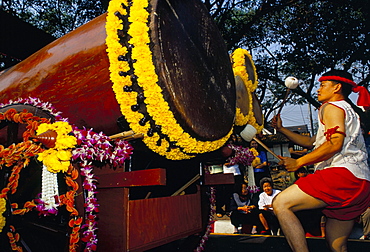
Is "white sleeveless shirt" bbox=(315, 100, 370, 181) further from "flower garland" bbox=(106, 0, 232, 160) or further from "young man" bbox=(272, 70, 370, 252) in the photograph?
"flower garland" bbox=(106, 0, 232, 160)

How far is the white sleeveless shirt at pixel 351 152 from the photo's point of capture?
7.78 ft

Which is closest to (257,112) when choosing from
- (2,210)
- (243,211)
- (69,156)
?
(69,156)

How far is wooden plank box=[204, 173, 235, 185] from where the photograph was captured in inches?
119

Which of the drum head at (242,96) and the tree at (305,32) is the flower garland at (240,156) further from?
the tree at (305,32)

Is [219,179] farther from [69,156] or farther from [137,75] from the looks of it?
[69,156]

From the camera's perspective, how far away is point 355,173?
2344mm

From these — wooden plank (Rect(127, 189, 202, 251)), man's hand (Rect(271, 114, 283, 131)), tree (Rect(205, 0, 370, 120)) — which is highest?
tree (Rect(205, 0, 370, 120))

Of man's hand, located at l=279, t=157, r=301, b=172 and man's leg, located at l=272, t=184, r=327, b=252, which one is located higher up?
man's hand, located at l=279, t=157, r=301, b=172

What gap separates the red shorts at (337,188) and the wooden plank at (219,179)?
82 centimetres

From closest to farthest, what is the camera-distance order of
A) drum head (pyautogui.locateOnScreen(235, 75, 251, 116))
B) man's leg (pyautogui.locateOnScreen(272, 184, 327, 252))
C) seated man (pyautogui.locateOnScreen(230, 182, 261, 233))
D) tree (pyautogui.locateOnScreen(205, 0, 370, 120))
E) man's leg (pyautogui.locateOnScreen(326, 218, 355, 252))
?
man's leg (pyautogui.locateOnScreen(272, 184, 327, 252)) → man's leg (pyautogui.locateOnScreen(326, 218, 355, 252)) → drum head (pyautogui.locateOnScreen(235, 75, 251, 116)) → seated man (pyautogui.locateOnScreen(230, 182, 261, 233)) → tree (pyautogui.locateOnScreen(205, 0, 370, 120))

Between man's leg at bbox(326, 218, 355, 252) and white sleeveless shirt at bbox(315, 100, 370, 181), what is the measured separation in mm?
437

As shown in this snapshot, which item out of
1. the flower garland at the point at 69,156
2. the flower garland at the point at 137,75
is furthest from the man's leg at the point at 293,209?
the flower garland at the point at 69,156

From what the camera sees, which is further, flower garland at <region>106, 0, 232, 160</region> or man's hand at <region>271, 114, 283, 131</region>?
man's hand at <region>271, 114, 283, 131</region>

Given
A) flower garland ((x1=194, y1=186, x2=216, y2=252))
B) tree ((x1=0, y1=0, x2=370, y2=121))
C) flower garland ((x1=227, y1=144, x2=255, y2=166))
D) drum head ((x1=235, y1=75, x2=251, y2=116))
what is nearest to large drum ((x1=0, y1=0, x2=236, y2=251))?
drum head ((x1=235, y1=75, x2=251, y2=116))
